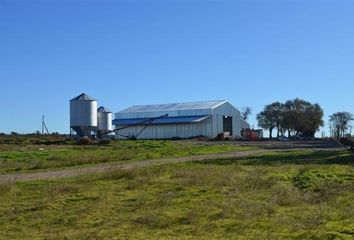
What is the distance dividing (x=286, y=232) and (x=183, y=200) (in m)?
4.62

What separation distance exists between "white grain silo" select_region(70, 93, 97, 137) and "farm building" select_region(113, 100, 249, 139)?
59.7ft

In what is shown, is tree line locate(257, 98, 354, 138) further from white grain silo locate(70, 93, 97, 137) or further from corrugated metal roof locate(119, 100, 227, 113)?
white grain silo locate(70, 93, 97, 137)

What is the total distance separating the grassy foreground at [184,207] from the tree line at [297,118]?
104681 mm

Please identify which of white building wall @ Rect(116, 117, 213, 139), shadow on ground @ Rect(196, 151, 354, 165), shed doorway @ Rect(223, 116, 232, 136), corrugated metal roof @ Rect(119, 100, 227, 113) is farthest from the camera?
shed doorway @ Rect(223, 116, 232, 136)

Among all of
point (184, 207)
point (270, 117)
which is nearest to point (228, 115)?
point (270, 117)

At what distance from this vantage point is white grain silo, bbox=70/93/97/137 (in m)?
78.0

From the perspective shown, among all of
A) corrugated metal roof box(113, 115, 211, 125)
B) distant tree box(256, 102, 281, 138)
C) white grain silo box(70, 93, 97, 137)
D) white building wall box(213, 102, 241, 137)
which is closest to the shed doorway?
white building wall box(213, 102, 241, 137)

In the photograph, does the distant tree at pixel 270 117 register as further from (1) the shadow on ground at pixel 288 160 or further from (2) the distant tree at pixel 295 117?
(1) the shadow on ground at pixel 288 160

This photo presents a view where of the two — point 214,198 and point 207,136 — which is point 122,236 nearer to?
point 214,198

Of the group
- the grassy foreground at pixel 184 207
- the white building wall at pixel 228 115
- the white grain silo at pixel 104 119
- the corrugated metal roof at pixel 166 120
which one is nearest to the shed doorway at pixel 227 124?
the white building wall at pixel 228 115

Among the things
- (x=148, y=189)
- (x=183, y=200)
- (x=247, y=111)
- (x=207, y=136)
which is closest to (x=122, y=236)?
(x=183, y=200)

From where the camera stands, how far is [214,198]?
14977mm

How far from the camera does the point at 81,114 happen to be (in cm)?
7800

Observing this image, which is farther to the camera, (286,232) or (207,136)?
(207,136)
